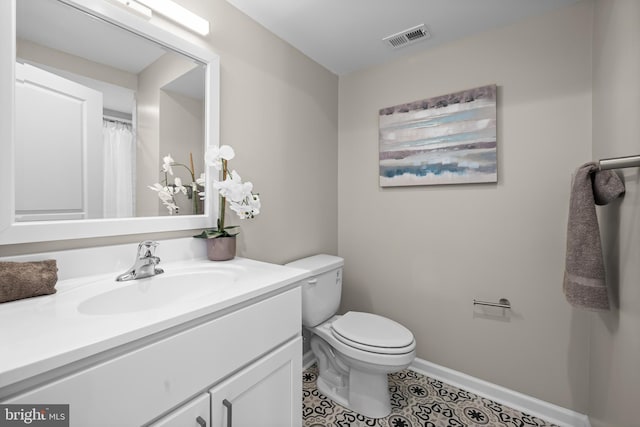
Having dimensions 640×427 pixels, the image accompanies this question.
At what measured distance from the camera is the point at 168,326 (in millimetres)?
658

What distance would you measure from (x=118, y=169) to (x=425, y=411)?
1.92m

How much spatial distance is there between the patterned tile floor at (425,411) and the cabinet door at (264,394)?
0.51 metres

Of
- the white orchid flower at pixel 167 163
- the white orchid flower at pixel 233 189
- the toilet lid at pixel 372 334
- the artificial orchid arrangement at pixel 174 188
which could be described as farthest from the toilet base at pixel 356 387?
the white orchid flower at pixel 167 163

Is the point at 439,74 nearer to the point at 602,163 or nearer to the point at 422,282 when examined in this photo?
the point at 602,163

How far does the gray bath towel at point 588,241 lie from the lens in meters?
1.08

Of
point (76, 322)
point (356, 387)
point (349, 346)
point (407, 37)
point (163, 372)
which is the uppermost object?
point (407, 37)

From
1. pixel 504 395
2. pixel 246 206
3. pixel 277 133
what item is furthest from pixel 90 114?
pixel 504 395

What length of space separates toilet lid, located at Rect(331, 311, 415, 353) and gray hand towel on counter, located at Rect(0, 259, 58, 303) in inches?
48.7

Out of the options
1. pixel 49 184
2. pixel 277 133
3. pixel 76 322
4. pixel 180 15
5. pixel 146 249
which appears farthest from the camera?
pixel 277 133

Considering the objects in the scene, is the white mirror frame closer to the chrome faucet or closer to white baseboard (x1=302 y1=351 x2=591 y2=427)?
the chrome faucet

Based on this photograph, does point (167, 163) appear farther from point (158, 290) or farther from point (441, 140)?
→ point (441, 140)

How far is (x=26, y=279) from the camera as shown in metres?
0.79

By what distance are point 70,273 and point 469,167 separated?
1.97m

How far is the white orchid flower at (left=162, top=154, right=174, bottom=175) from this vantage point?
1229mm
